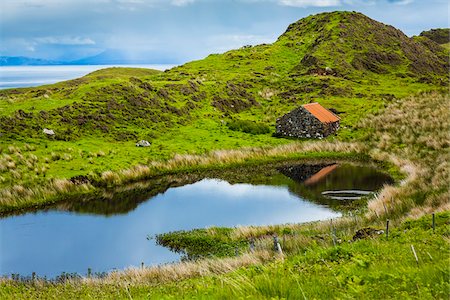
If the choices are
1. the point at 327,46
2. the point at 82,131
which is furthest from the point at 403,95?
the point at 82,131

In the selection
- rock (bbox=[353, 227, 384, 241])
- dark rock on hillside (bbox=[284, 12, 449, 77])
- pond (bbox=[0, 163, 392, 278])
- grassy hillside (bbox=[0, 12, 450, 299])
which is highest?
dark rock on hillside (bbox=[284, 12, 449, 77])

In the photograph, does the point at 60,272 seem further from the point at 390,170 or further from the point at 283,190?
the point at 390,170

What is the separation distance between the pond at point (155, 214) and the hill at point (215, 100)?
5877mm

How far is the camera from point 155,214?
95.2ft

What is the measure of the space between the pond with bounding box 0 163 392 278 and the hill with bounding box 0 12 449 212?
19.3ft

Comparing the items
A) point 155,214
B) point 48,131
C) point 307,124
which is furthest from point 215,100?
point 155,214

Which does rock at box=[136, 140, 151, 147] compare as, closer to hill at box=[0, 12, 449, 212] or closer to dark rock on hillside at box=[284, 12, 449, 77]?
hill at box=[0, 12, 449, 212]

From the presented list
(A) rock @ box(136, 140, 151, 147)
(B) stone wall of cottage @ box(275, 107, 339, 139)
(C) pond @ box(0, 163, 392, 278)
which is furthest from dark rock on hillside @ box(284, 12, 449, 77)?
(C) pond @ box(0, 163, 392, 278)

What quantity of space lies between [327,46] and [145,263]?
9146cm

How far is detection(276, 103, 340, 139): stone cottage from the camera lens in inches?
2024

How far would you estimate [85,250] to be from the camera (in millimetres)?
23609

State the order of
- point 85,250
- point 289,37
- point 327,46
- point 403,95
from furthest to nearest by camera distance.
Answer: point 289,37 → point 327,46 → point 403,95 → point 85,250

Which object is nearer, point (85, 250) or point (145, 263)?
point (145, 263)

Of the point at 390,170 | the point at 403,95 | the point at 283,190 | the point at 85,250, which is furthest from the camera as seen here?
the point at 403,95
